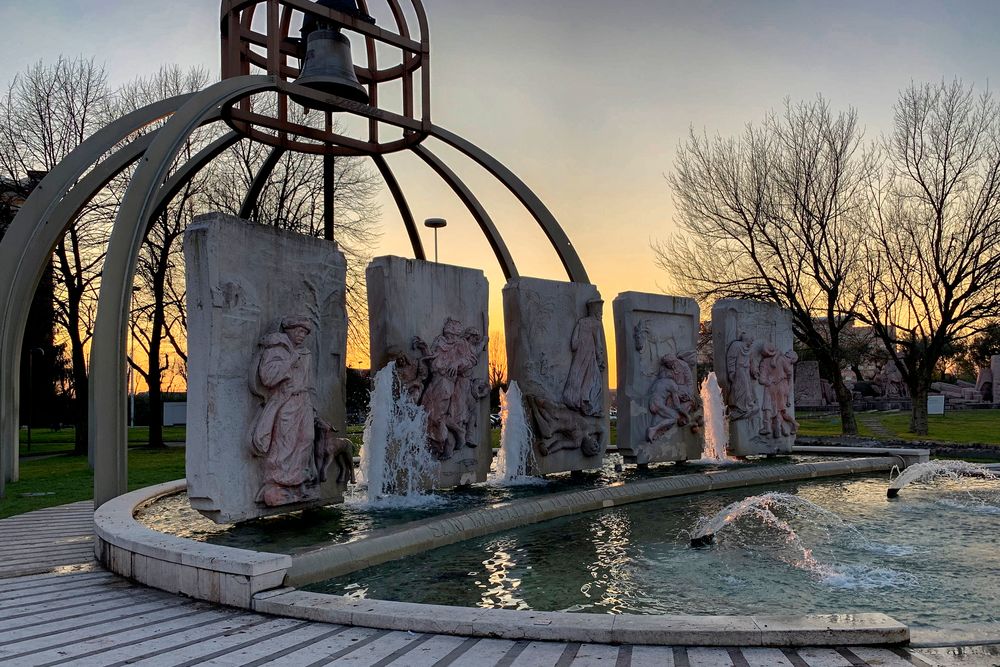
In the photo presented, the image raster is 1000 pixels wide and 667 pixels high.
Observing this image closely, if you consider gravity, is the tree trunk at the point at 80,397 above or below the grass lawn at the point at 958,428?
above

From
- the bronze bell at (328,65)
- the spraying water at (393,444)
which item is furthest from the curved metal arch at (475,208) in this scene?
the spraying water at (393,444)

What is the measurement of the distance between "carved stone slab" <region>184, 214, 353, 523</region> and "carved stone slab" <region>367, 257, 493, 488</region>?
54.5 inches

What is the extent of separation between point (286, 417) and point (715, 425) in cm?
977

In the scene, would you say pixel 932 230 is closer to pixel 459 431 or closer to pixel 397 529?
pixel 459 431

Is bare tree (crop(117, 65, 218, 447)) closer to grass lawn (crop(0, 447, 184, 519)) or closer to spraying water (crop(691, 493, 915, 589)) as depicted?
grass lawn (crop(0, 447, 184, 519))

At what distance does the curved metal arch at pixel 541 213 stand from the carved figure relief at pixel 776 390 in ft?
12.7

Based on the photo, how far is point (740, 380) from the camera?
15.1m

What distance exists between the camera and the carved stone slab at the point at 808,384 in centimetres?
4322

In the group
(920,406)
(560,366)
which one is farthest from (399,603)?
(920,406)

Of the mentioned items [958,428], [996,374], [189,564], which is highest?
[996,374]

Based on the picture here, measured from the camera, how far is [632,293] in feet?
44.0

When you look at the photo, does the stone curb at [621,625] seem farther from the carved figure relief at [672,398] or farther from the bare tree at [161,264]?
the bare tree at [161,264]

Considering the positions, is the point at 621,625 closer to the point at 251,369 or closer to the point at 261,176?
the point at 251,369

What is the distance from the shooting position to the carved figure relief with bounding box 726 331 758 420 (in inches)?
591
